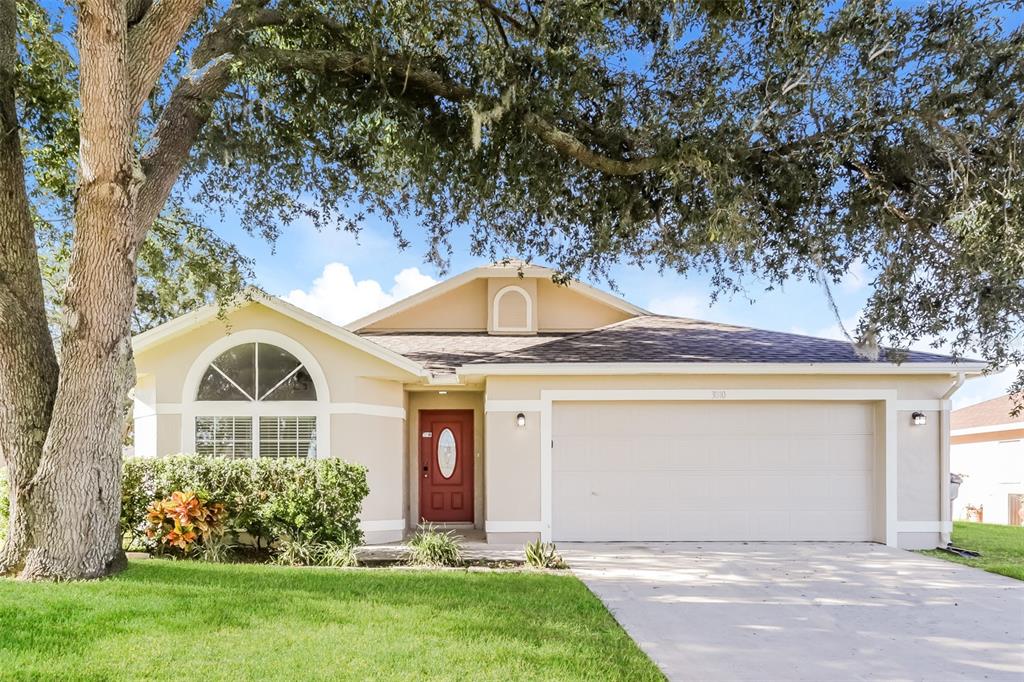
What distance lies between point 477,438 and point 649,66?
7.46 metres

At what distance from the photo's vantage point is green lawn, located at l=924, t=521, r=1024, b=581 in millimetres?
9484

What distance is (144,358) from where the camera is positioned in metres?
11.2

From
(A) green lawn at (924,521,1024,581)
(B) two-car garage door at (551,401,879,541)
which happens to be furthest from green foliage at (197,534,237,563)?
(A) green lawn at (924,521,1024,581)

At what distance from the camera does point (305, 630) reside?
590 cm

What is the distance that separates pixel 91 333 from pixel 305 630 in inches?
158

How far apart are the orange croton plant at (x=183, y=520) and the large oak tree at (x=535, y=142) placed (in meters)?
1.21

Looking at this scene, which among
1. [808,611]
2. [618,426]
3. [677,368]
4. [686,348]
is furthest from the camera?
[686,348]

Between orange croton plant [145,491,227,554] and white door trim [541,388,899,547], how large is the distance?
474 cm

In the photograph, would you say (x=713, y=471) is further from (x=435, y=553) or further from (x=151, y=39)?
(x=151, y=39)

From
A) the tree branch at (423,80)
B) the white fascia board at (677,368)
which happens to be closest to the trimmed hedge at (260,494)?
the white fascia board at (677,368)

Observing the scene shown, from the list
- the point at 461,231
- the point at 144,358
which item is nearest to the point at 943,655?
the point at 461,231

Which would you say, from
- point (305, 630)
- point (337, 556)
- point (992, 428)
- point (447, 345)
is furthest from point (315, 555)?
point (992, 428)

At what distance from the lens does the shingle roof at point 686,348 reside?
37.0 feet

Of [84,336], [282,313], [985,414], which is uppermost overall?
[282,313]
